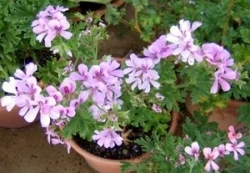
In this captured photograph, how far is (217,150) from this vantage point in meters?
1.56

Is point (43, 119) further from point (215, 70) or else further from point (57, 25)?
point (215, 70)

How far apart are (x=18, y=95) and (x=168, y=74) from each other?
0.42 m

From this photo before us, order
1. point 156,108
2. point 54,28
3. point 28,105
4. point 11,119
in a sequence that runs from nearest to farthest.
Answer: point 28,105, point 54,28, point 156,108, point 11,119

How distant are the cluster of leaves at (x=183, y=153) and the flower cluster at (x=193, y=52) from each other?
19 centimetres

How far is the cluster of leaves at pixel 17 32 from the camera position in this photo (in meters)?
1.71

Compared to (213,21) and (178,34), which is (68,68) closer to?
(178,34)

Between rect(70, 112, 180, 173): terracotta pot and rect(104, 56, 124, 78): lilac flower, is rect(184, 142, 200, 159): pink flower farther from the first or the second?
rect(70, 112, 180, 173): terracotta pot

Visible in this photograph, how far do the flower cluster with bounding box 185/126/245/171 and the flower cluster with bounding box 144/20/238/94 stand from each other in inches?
6.2

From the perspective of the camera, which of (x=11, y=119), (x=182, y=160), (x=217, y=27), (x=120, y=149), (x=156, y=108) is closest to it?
(x=182, y=160)

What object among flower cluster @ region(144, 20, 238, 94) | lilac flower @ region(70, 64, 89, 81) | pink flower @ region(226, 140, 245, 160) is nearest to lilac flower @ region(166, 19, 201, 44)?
flower cluster @ region(144, 20, 238, 94)

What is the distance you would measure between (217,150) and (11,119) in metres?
0.94

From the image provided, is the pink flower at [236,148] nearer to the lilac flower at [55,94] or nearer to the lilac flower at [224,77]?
the lilac flower at [224,77]

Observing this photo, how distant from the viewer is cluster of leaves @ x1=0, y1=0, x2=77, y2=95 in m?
1.71

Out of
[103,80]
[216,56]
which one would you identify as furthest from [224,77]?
[103,80]
